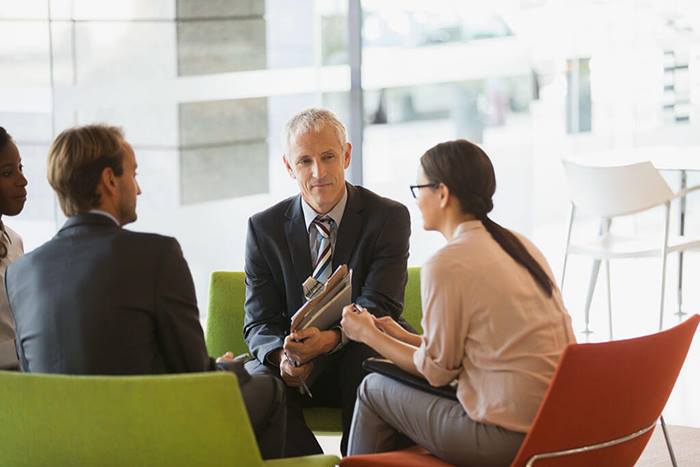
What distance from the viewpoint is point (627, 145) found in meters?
6.82

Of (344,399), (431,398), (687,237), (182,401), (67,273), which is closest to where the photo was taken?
(182,401)

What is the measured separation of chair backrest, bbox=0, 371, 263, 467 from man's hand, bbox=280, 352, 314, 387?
1063mm

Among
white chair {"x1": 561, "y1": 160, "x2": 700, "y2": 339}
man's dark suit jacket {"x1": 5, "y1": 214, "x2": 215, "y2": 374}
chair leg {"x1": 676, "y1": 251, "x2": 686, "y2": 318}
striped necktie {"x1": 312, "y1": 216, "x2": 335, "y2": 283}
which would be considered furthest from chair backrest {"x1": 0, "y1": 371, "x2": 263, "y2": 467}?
chair leg {"x1": 676, "y1": 251, "x2": 686, "y2": 318}

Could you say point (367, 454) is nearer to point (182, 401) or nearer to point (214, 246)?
point (182, 401)

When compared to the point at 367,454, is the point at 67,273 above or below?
above

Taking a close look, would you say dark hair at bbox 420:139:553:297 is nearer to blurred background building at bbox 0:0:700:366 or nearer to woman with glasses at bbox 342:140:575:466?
woman with glasses at bbox 342:140:575:466

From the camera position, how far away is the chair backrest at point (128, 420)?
2.48 metres

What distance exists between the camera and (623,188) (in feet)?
19.7

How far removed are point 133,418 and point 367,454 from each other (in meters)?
0.81

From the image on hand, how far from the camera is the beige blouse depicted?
289 centimetres

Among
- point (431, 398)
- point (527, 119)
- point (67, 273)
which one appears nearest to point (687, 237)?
point (527, 119)

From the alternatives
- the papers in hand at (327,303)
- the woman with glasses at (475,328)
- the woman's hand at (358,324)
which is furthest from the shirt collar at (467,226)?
the papers in hand at (327,303)

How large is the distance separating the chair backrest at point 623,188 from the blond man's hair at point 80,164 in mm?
3613

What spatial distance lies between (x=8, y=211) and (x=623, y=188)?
10.8 ft
